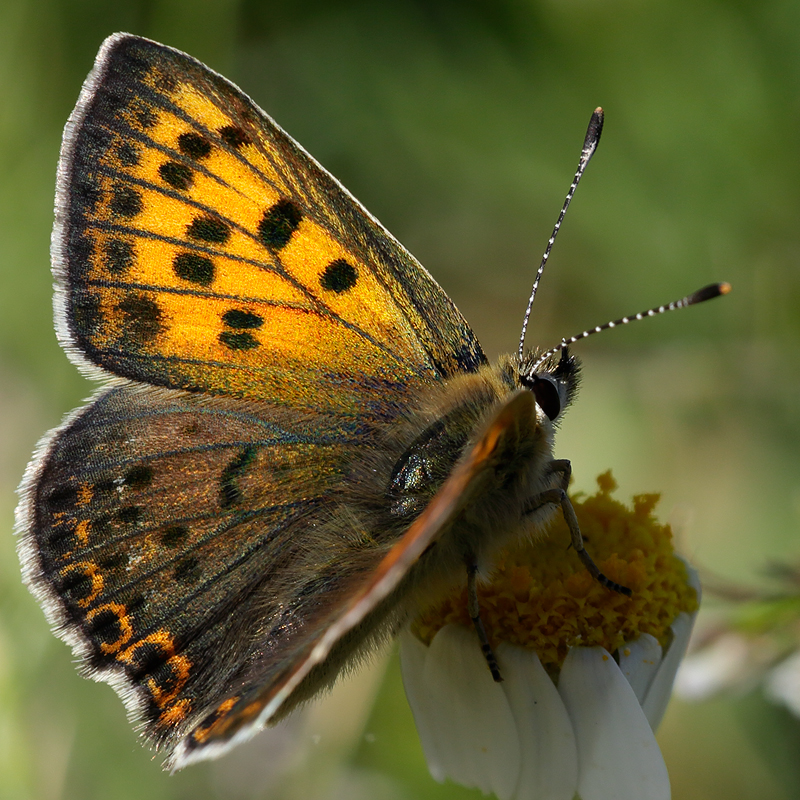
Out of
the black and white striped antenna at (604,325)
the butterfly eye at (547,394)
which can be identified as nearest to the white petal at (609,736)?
the butterfly eye at (547,394)

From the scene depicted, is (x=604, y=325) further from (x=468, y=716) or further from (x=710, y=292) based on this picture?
(x=468, y=716)

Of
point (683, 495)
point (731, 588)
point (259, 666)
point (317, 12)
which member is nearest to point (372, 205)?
point (317, 12)

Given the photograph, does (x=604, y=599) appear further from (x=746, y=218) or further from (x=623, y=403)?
(x=746, y=218)

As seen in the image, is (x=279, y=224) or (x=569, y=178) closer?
(x=279, y=224)

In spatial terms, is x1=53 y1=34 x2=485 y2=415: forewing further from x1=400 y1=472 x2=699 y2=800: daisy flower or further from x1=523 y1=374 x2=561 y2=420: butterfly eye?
Result: x1=400 y1=472 x2=699 y2=800: daisy flower

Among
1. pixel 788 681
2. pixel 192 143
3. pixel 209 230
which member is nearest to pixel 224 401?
pixel 209 230

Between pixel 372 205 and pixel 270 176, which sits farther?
pixel 372 205

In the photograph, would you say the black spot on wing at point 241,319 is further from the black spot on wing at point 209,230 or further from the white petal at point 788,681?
the white petal at point 788,681
